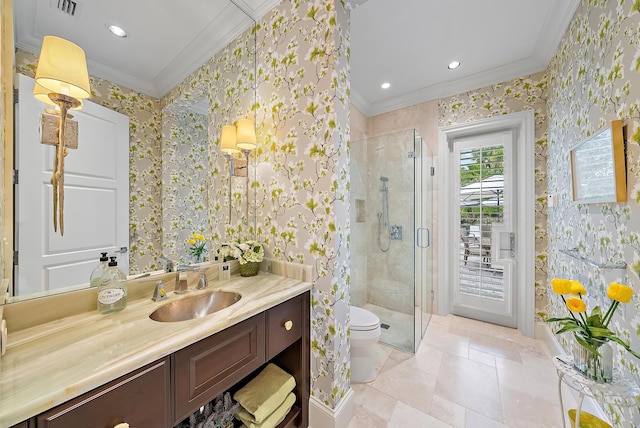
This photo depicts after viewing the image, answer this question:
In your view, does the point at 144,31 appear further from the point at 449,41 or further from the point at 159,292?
the point at 449,41

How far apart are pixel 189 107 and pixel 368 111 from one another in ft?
7.91

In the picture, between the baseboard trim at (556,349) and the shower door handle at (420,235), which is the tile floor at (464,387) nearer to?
the baseboard trim at (556,349)

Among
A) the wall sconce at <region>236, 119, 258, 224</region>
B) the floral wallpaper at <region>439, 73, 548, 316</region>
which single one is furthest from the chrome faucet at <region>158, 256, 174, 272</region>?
the floral wallpaper at <region>439, 73, 548, 316</region>

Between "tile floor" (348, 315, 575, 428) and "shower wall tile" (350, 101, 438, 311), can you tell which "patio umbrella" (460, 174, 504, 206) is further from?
"tile floor" (348, 315, 575, 428)

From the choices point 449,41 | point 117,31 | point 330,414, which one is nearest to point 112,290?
point 117,31

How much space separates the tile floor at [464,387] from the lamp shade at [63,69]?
2147 mm

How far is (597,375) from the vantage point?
2.97 ft

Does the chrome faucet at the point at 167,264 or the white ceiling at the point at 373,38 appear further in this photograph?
the chrome faucet at the point at 167,264

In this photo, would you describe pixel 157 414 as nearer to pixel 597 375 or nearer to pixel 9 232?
pixel 9 232

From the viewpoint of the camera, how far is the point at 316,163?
1355mm

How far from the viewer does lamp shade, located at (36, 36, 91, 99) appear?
0.86 m

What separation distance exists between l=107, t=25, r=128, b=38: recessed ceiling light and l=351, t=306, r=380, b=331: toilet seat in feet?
6.90

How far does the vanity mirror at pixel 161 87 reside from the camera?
0.97 meters

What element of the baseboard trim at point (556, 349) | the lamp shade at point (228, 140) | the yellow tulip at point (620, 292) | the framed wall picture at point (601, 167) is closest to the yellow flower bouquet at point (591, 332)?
the yellow tulip at point (620, 292)
